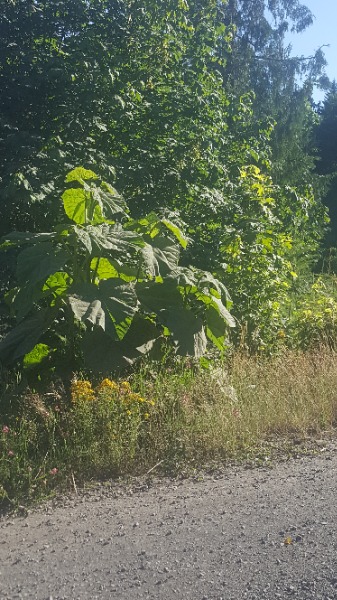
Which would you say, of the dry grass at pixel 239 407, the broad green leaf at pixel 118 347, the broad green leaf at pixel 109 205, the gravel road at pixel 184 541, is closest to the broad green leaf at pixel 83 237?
the broad green leaf at pixel 109 205

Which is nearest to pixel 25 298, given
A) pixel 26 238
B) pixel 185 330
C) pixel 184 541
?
pixel 26 238

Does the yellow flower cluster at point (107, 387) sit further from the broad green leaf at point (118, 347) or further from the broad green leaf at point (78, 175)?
the broad green leaf at point (78, 175)

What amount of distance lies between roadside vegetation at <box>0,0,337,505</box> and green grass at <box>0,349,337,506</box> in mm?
15

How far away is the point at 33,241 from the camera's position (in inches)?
237

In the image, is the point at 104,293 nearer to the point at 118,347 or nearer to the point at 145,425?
the point at 118,347

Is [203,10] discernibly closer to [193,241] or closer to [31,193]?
[193,241]

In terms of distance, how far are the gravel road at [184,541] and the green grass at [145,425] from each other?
0.28 m

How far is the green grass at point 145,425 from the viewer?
5410mm

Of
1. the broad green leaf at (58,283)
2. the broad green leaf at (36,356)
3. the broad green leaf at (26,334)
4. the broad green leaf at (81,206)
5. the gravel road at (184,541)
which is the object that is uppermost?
the broad green leaf at (81,206)

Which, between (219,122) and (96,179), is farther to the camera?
(219,122)

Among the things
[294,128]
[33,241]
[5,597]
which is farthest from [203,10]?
[294,128]

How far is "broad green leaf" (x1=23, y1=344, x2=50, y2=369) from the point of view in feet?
21.2

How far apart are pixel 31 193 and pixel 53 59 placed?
5.81 ft

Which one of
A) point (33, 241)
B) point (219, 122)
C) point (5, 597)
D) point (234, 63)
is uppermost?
point (234, 63)
